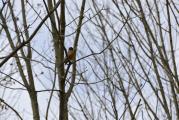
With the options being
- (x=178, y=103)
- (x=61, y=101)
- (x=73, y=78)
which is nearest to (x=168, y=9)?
(x=178, y=103)

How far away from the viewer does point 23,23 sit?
340cm

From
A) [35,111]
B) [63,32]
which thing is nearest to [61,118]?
→ [63,32]

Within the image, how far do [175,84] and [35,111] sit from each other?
3.67 ft

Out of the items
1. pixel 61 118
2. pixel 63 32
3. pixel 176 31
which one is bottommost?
pixel 61 118

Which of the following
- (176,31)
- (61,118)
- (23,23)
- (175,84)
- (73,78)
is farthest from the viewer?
(23,23)

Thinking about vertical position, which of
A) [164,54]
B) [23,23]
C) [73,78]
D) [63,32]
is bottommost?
[63,32]

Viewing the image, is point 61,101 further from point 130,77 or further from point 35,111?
point 130,77

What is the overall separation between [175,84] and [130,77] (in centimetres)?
67

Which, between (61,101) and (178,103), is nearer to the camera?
(61,101)

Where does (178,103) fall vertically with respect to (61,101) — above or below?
above

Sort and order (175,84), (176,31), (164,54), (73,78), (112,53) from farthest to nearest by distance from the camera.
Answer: (112,53) → (176,31) → (164,54) → (175,84) → (73,78)

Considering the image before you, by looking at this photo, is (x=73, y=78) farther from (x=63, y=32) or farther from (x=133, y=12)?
(x=133, y=12)

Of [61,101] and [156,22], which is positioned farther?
[156,22]

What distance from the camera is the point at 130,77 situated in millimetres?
→ 3338
